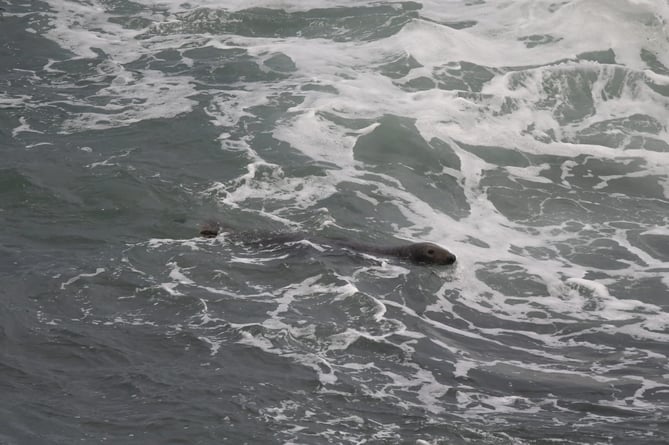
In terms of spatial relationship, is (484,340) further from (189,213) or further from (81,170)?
(81,170)

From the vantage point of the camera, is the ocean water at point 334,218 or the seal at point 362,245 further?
the seal at point 362,245

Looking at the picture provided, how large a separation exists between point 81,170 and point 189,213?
82.3 inches

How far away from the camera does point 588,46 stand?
786 inches

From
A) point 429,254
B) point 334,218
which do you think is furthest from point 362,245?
point 334,218

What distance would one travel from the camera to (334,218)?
1290 cm

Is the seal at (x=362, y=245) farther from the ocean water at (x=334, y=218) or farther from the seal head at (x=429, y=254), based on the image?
the ocean water at (x=334, y=218)

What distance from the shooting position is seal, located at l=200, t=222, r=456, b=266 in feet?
38.3

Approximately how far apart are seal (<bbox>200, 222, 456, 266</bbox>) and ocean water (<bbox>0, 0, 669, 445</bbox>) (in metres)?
0.16

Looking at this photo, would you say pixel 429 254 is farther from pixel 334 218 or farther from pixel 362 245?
pixel 334 218

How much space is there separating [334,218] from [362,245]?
3.27 ft

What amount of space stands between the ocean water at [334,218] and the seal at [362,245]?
159 mm

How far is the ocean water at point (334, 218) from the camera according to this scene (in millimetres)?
8172

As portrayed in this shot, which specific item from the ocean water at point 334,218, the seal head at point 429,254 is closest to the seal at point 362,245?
the seal head at point 429,254

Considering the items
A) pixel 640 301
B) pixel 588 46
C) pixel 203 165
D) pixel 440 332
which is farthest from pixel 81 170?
pixel 588 46
